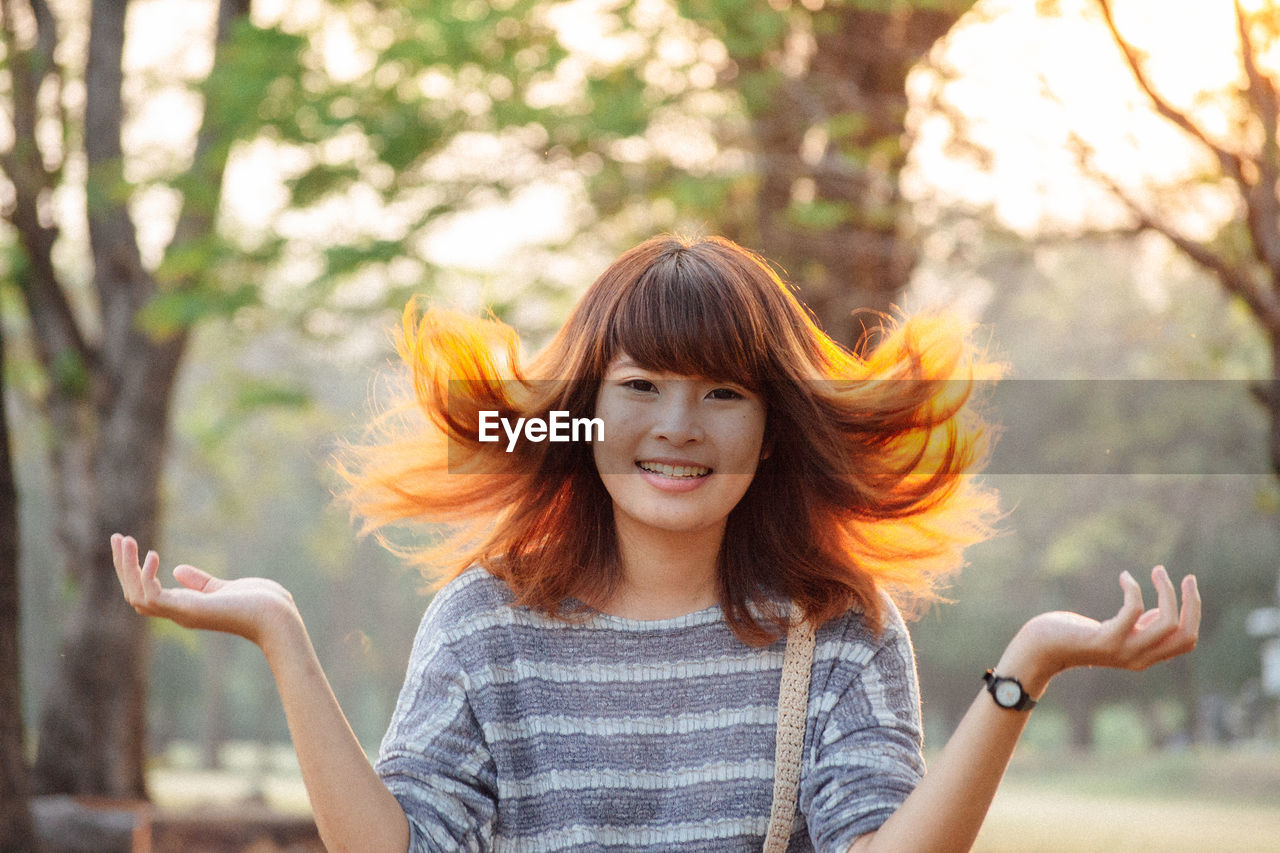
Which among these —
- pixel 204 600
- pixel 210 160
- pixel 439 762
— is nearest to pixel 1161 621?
pixel 439 762

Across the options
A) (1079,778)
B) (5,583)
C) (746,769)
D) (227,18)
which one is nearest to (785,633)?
(746,769)

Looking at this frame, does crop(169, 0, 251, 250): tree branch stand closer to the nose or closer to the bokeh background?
the bokeh background

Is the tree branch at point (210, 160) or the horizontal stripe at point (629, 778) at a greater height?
the tree branch at point (210, 160)

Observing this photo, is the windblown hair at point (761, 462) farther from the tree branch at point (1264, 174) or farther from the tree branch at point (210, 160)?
the tree branch at point (210, 160)

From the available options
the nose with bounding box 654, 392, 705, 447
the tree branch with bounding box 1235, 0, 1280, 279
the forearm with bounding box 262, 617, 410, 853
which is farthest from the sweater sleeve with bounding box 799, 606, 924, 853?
the tree branch with bounding box 1235, 0, 1280, 279

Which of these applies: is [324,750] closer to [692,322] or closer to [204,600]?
[204,600]

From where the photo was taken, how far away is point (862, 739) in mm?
1842

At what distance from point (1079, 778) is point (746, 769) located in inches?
811

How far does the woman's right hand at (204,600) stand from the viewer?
163 cm

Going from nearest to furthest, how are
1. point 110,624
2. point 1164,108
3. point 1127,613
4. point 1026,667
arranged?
point 1127,613 < point 1026,667 < point 1164,108 < point 110,624

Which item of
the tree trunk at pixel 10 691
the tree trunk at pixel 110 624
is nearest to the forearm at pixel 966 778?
the tree trunk at pixel 10 691

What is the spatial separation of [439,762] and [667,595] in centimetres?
44

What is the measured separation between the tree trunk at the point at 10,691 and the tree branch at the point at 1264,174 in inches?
167

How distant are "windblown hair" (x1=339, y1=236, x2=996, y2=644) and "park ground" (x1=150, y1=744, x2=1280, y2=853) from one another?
Answer: 289 inches
